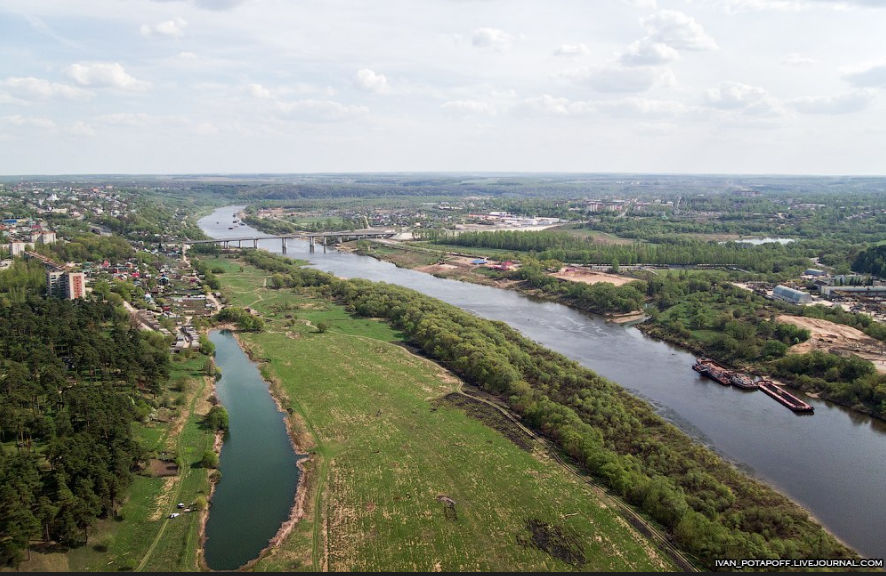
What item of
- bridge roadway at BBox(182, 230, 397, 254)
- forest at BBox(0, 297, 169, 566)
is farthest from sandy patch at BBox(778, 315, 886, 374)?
bridge roadway at BBox(182, 230, 397, 254)

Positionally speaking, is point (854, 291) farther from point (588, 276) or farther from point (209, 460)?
point (209, 460)

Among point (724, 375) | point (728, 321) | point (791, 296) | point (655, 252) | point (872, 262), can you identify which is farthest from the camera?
point (655, 252)

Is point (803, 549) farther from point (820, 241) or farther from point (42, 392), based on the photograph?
point (820, 241)

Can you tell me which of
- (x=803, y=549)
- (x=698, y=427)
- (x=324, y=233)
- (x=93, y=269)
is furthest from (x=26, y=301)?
(x=324, y=233)

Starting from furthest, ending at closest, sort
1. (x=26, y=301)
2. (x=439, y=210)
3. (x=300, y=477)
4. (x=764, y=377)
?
(x=439, y=210) → (x=26, y=301) → (x=764, y=377) → (x=300, y=477)

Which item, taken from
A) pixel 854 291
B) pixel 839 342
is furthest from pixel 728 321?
pixel 854 291

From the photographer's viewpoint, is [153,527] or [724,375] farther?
[724,375]
